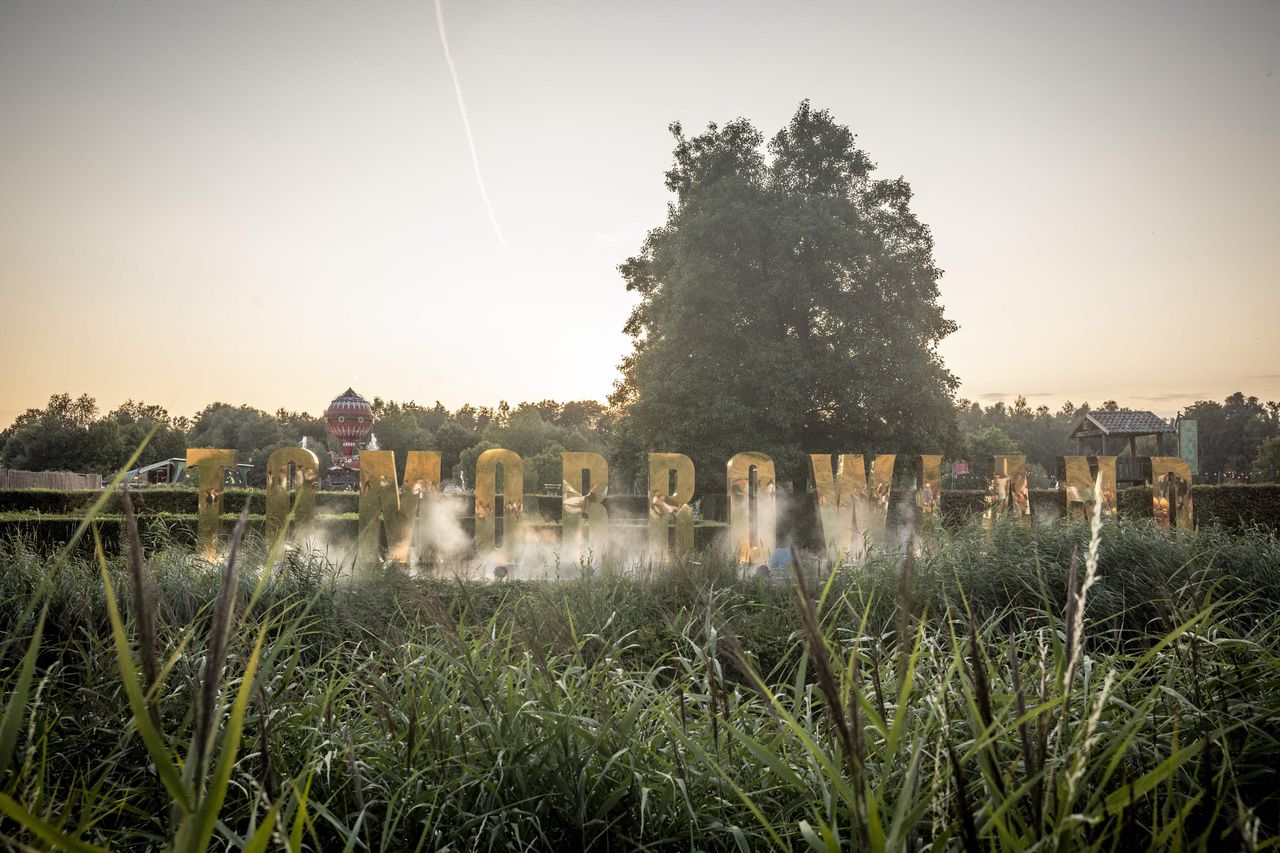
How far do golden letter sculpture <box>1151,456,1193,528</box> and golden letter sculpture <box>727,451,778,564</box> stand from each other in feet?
19.0

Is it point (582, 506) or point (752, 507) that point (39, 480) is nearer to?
point (582, 506)

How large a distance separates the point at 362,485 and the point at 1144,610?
7.90 metres

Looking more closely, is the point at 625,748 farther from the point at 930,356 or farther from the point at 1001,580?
the point at 930,356

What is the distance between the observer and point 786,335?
66.8ft

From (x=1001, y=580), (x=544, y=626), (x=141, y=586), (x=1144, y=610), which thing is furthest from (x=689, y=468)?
(x=141, y=586)

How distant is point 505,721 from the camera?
2564 mm

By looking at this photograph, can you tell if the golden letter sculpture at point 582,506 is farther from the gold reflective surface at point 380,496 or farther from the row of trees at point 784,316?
the row of trees at point 784,316

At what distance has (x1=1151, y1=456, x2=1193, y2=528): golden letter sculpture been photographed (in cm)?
1195

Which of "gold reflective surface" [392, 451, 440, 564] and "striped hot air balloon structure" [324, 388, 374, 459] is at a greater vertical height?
"striped hot air balloon structure" [324, 388, 374, 459]

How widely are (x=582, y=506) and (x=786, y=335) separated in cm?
1134

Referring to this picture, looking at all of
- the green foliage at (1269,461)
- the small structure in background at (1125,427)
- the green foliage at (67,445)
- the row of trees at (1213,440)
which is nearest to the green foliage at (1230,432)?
the row of trees at (1213,440)

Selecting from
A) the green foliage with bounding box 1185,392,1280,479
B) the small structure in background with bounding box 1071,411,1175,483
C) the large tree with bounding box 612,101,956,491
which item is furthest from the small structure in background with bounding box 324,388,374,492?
the green foliage with bounding box 1185,392,1280,479

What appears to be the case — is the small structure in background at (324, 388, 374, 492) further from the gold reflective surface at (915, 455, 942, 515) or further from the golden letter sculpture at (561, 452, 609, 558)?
the gold reflective surface at (915, 455, 942, 515)

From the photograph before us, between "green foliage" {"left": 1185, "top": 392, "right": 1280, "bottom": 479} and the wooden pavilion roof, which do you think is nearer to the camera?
the wooden pavilion roof
